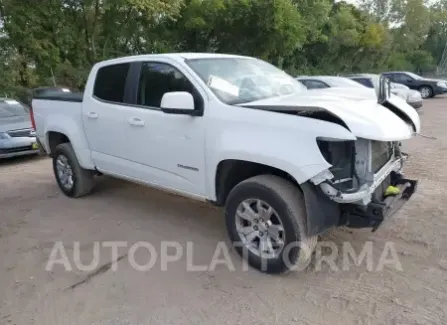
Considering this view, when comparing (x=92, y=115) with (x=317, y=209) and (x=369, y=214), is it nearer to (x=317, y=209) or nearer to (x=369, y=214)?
(x=317, y=209)

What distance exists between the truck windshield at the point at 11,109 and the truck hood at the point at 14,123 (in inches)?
9.2

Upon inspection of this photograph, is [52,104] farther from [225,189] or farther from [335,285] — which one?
[335,285]

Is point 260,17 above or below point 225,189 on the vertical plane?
→ above

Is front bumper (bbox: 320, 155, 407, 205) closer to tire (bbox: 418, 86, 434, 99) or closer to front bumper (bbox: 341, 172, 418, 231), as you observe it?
front bumper (bbox: 341, 172, 418, 231)

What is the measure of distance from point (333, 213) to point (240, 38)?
17884 mm

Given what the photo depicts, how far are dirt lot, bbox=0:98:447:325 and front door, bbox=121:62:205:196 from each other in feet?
2.13

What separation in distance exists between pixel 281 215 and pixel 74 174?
3.35 meters

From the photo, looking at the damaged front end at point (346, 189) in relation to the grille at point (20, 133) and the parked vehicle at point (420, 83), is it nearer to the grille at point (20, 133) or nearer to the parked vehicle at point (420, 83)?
the grille at point (20, 133)

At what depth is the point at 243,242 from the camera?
12.0ft

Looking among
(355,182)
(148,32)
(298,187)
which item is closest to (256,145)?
(298,187)

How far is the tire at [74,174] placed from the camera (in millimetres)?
5543

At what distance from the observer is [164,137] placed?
4.09 m

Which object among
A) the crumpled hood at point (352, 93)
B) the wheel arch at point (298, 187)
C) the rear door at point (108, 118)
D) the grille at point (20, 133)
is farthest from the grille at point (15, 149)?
the crumpled hood at point (352, 93)

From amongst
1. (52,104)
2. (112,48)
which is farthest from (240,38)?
(52,104)
